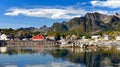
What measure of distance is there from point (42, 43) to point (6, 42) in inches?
533

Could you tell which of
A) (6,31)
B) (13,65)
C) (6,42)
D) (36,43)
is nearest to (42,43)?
(36,43)

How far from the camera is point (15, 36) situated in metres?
140

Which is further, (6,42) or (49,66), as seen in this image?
(6,42)

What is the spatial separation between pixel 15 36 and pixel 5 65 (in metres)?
99.8

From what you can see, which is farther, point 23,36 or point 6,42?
point 23,36

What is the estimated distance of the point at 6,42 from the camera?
111875 millimetres

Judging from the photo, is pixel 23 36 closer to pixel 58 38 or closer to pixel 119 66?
pixel 58 38

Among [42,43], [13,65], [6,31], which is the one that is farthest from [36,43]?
[13,65]

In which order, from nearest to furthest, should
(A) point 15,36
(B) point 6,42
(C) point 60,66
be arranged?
(C) point 60,66 → (B) point 6,42 → (A) point 15,36

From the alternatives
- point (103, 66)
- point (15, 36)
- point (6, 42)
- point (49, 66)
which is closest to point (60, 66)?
point (49, 66)

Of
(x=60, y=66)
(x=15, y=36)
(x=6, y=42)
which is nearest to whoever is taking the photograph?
(x=60, y=66)

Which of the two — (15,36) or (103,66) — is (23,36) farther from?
(103,66)

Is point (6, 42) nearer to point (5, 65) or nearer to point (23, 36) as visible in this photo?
point (23, 36)

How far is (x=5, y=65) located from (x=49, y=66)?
5751 mm
